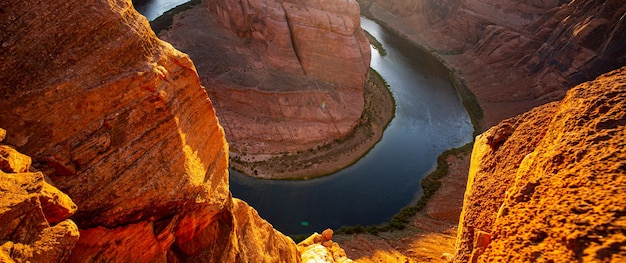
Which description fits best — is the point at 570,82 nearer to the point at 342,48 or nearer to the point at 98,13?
the point at 342,48

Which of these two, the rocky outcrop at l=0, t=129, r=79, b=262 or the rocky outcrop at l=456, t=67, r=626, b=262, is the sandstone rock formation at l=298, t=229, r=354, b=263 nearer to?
the rocky outcrop at l=456, t=67, r=626, b=262

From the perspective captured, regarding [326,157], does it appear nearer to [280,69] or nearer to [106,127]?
[280,69]

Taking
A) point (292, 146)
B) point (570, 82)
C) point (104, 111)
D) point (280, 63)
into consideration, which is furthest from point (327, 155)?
point (570, 82)

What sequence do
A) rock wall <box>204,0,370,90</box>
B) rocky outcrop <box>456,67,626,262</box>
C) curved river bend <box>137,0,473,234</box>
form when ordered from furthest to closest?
rock wall <box>204,0,370,90</box> → curved river bend <box>137,0,473,234</box> → rocky outcrop <box>456,67,626,262</box>

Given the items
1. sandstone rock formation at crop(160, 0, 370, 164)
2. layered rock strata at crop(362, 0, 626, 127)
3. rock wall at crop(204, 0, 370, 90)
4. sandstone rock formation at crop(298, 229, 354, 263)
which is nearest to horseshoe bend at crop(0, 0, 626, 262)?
sandstone rock formation at crop(298, 229, 354, 263)

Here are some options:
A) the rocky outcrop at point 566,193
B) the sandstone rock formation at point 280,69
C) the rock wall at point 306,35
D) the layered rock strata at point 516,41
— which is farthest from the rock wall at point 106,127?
the layered rock strata at point 516,41

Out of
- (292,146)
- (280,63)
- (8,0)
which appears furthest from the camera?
(280,63)

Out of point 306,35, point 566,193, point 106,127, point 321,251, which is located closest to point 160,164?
point 106,127
